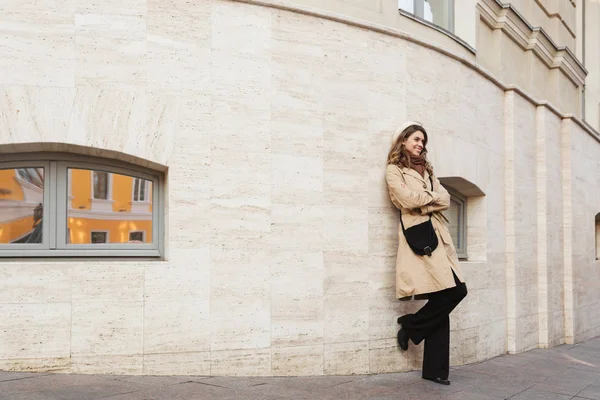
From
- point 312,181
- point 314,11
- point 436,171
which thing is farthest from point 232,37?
point 436,171

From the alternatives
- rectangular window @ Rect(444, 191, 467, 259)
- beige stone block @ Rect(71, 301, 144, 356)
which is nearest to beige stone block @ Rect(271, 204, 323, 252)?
beige stone block @ Rect(71, 301, 144, 356)

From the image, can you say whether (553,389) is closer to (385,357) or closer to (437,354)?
(437,354)

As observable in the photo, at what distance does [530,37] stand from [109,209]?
700cm

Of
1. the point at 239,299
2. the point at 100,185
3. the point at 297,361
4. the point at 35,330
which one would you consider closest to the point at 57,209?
the point at 100,185

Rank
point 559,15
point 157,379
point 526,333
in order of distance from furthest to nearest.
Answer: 1. point 559,15
2. point 526,333
3. point 157,379

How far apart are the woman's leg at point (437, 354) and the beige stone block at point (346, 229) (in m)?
0.95

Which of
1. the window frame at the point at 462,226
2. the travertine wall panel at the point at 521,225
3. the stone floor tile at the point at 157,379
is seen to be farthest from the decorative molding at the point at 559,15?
the stone floor tile at the point at 157,379

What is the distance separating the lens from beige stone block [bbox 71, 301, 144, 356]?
543cm

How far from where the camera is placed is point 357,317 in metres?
6.46

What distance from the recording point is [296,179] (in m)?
6.24

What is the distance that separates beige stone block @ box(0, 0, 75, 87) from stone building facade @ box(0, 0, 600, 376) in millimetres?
11

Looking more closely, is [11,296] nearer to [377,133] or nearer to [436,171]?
[377,133]

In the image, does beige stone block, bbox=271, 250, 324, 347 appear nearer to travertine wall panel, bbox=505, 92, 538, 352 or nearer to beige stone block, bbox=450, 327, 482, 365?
beige stone block, bbox=450, 327, 482, 365

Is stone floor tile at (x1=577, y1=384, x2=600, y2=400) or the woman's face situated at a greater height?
the woman's face
